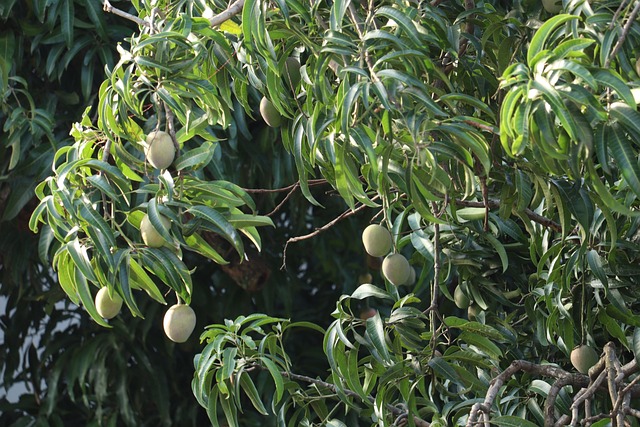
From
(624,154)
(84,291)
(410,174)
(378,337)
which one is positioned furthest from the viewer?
(378,337)

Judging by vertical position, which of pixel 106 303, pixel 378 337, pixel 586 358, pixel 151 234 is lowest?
pixel 586 358

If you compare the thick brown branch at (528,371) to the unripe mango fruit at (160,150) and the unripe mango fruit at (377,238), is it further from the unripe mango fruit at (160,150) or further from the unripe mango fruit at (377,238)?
the unripe mango fruit at (160,150)

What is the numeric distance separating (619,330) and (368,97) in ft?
1.91

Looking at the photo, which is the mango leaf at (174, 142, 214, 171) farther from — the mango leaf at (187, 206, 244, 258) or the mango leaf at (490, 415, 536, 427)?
the mango leaf at (490, 415, 536, 427)

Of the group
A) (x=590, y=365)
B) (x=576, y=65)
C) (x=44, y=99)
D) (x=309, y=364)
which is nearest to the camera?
(x=576, y=65)

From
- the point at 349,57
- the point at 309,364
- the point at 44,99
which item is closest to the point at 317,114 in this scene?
the point at 349,57

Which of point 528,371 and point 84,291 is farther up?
point 84,291

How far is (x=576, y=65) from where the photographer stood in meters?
0.94

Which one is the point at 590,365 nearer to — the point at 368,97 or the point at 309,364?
the point at 368,97

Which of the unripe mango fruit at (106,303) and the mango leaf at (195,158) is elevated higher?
the mango leaf at (195,158)

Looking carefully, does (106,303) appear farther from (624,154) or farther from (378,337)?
(624,154)

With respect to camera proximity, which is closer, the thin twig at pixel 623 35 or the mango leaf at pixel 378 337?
the thin twig at pixel 623 35

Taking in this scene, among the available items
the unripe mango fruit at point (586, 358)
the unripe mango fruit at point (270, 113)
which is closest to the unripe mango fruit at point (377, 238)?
the unripe mango fruit at point (270, 113)

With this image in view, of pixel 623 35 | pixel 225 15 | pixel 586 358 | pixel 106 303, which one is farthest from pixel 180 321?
pixel 623 35
